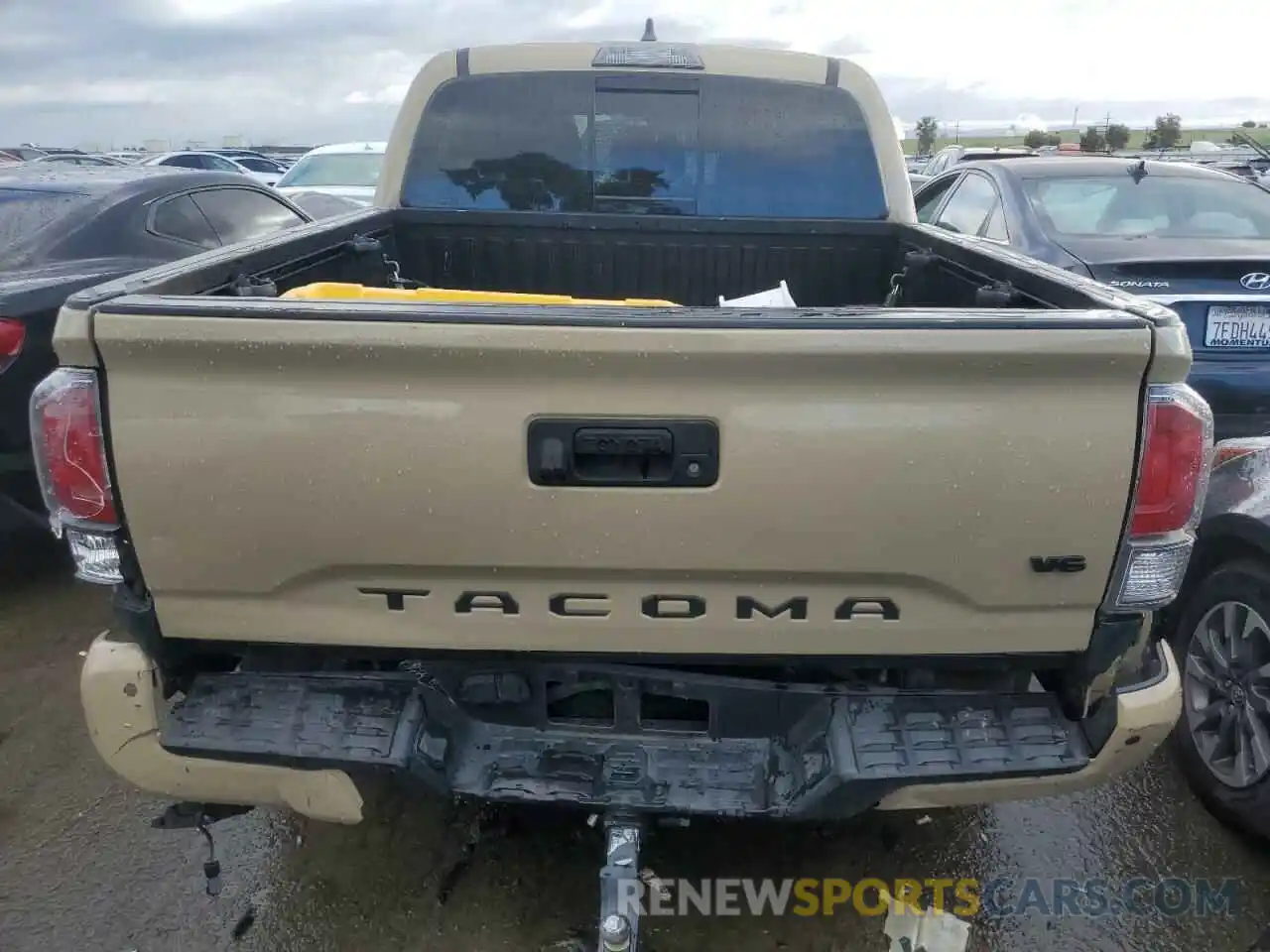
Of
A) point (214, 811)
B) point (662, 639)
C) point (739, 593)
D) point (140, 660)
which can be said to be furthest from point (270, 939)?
point (739, 593)

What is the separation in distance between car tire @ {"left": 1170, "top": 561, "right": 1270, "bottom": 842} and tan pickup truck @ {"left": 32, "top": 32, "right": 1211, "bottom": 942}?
88 cm

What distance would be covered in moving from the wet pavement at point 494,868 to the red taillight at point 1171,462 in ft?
4.24

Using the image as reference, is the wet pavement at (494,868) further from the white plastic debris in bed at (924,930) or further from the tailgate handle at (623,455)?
the tailgate handle at (623,455)

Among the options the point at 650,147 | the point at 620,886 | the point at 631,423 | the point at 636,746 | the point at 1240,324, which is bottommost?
the point at 620,886

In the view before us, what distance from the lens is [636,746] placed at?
2285 mm

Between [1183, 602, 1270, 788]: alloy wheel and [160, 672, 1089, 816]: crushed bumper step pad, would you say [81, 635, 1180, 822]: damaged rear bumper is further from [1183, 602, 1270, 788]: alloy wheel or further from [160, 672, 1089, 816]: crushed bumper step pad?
[1183, 602, 1270, 788]: alloy wheel

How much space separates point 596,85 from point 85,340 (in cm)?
246

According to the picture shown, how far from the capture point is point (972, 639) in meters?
2.14

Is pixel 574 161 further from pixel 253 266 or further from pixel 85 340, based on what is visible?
pixel 85 340

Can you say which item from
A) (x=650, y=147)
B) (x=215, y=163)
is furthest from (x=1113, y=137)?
(x=650, y=147)

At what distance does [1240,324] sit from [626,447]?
4479 mm

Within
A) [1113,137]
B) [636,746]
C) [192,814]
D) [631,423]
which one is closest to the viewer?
[631,423]

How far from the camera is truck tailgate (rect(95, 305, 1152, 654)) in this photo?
74.0 inches

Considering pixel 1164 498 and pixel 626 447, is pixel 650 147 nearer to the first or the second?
pixel 626 447
